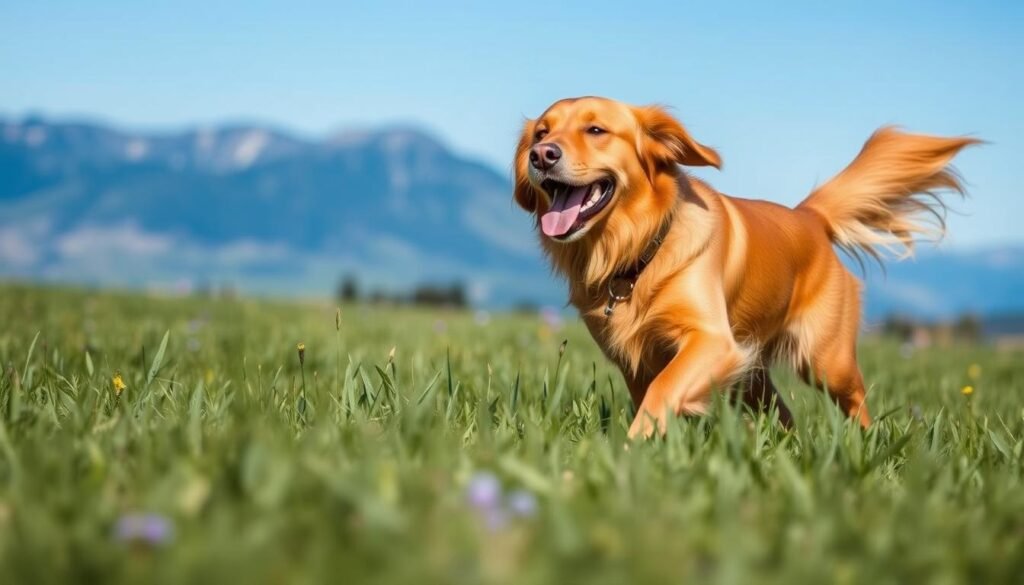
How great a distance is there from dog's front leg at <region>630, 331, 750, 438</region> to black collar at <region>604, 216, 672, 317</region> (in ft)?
1.17

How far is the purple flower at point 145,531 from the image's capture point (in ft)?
4.94

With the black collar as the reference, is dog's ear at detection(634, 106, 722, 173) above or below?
above

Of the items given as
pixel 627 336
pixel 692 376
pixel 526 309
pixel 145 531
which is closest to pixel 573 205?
pixel 627 336

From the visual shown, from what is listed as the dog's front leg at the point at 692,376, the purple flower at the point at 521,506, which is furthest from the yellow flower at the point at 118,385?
the purple flower at the point at 521,506

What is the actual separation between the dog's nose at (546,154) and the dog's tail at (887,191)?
6.45ft


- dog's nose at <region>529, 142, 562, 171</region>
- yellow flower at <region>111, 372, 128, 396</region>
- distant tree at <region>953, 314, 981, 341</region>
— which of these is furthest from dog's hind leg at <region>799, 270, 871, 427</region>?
distant tree at <region>953, 314, 981, 341</region>

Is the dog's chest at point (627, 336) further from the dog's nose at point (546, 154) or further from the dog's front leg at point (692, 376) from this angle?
the dog's nose at point (546, 154)

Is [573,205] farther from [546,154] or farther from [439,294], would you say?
[439,294]

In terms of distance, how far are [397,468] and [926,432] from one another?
2.13m

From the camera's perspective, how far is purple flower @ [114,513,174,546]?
151cm

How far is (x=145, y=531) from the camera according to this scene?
4.94ft

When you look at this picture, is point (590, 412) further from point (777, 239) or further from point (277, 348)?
point (277, 348)

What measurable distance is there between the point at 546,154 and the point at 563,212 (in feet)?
1.06

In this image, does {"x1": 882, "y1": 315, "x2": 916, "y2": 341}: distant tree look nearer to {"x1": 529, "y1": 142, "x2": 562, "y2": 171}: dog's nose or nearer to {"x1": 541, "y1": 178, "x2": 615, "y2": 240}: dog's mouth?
{"x1": 541, "y1": 178, "x2": 615, "y2": 240}: dog's mouth
